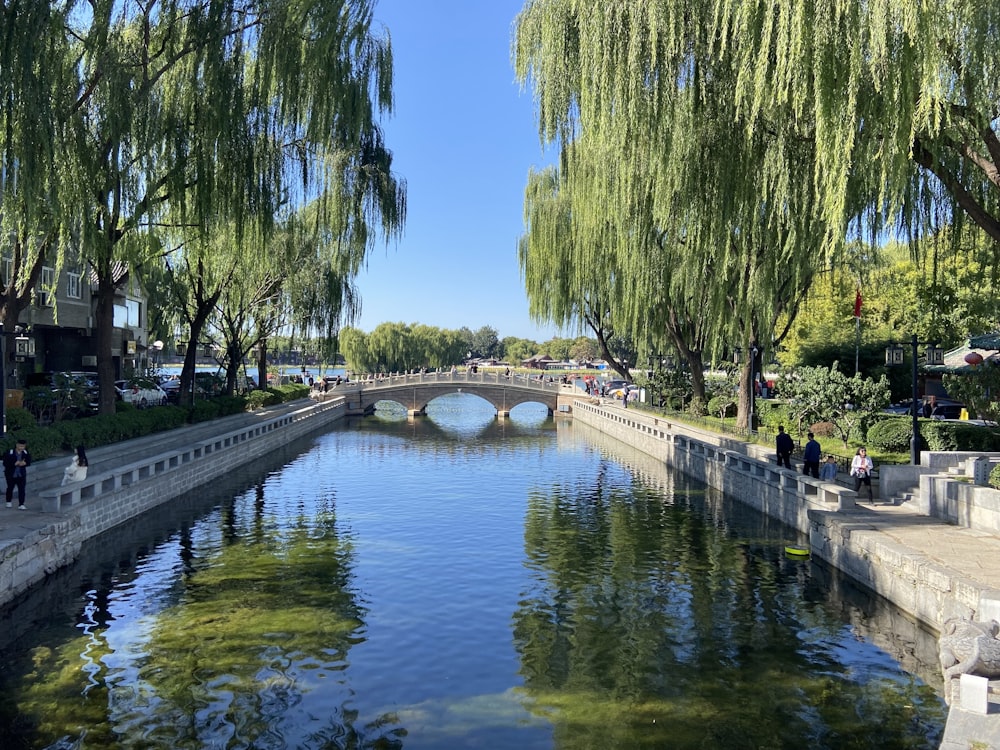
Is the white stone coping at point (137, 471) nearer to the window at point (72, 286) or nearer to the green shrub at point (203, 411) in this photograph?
the green shrub at point (203, 411)

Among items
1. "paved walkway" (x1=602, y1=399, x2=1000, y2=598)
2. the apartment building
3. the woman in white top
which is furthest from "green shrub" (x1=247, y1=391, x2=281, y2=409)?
"paved walkway" (x1=602, y1=399, x2=1000, y2=598)

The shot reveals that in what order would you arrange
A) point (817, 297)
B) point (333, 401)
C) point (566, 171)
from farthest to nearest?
point (333, 401) → point (817, 297) → point (566, 171)

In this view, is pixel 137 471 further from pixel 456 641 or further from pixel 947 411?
pixel 947 411

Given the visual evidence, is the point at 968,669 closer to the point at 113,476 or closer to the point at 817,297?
the point at 113,476

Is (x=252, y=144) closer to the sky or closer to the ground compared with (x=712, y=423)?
closer to the sky

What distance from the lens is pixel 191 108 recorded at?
20.6 meters

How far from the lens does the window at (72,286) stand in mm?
38562

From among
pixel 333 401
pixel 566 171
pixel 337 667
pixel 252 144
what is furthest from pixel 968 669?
pixel 333 401

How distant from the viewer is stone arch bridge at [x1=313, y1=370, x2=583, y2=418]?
6519 centimetres

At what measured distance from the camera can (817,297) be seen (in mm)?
48812

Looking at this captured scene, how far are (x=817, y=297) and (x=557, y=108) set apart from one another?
106 ft

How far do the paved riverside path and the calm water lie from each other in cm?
115

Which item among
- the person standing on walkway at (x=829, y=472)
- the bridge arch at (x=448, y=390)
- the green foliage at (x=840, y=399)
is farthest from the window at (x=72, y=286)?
the person standing on walkway at (x=829, y=472)

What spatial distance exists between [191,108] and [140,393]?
748 inches
